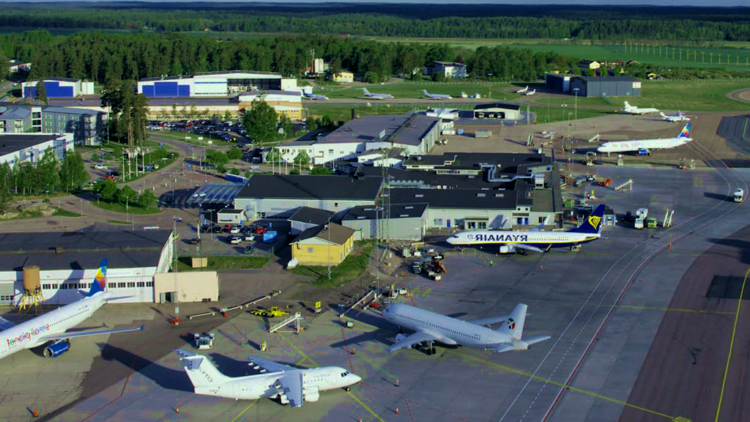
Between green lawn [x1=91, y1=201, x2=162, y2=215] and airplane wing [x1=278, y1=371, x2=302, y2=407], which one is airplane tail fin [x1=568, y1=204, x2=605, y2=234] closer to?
airplane wing [x1=278, y1=371, x2=302, y2=407]

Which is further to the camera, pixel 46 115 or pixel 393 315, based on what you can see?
pixel 46 115

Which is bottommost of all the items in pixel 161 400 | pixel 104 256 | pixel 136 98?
pixel 161 400

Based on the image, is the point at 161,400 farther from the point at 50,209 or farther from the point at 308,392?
the point at 50,209

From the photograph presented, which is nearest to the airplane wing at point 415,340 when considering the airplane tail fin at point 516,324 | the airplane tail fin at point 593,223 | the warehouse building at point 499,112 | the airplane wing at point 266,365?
the airplane tail fin at point 516,324

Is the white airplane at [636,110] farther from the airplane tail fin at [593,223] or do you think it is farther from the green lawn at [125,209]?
the green lawn at [125,209]

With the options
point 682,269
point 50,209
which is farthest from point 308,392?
point 50,209

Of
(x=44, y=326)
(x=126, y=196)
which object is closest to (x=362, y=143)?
(x=126, y=196)
